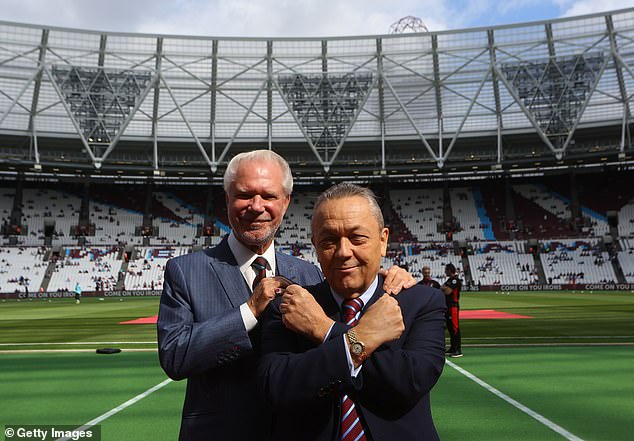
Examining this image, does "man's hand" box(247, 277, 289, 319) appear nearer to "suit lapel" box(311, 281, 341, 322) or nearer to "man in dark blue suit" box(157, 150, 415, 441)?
"man in dark blue suit" box(157, 150, 415, 441)

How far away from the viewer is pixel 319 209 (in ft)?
7.79

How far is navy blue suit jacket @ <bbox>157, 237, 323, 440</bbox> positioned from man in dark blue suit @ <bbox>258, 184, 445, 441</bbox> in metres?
0.20

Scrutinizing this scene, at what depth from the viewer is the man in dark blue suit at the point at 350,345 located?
6.85 feet

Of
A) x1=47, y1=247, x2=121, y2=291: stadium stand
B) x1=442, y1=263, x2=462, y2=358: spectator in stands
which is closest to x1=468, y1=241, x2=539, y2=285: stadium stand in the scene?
x1=47, y1=247, x2=121, y2=291: stadium stand

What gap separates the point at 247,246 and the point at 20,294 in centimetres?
5187

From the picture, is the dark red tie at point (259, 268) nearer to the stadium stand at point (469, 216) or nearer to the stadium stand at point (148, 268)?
the stadium stand at point (148, 268)

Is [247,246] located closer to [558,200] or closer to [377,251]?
[377,251]

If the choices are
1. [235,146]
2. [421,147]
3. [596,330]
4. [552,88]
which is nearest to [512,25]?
[552,88]

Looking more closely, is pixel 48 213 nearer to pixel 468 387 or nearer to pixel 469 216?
pixel 469 216

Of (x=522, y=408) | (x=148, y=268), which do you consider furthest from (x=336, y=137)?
(x=522, y=408)

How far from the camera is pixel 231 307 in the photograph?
2.74 meters

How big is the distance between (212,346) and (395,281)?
95cm

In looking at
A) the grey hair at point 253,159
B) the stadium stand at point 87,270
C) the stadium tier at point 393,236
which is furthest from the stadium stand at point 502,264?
the grey hair at point 253,159

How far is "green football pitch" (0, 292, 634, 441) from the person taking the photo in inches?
250
